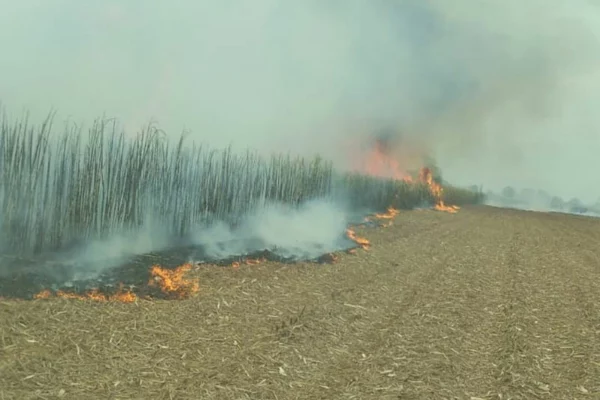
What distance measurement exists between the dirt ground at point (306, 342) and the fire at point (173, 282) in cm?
19

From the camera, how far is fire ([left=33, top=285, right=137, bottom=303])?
599cm

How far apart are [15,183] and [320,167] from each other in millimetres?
10864

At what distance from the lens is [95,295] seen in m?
6.34

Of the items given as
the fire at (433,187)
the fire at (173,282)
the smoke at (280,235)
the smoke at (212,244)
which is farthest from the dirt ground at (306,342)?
the fire at (433,187)

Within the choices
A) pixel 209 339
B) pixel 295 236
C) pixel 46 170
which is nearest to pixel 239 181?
pixel 295 236

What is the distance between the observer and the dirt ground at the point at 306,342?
4398 mm

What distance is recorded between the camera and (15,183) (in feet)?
24.1

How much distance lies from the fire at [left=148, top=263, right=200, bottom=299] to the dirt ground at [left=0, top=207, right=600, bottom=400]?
0.19m

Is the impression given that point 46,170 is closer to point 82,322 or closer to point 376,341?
point 82,322

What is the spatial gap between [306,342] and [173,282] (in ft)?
7.91

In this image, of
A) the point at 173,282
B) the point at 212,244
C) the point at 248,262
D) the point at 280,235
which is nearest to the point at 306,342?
the point at 173,282

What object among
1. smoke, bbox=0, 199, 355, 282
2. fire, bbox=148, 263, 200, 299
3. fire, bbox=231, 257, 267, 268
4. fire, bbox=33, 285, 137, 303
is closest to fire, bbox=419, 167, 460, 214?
smoke, bbox=0, 199, 355, 282

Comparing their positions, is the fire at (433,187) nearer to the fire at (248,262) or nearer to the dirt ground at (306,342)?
the fire at (248,262)

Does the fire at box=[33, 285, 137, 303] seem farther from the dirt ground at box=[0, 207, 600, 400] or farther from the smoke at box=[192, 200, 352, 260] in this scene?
the smoke at box=[192, 200, 352, 260]
